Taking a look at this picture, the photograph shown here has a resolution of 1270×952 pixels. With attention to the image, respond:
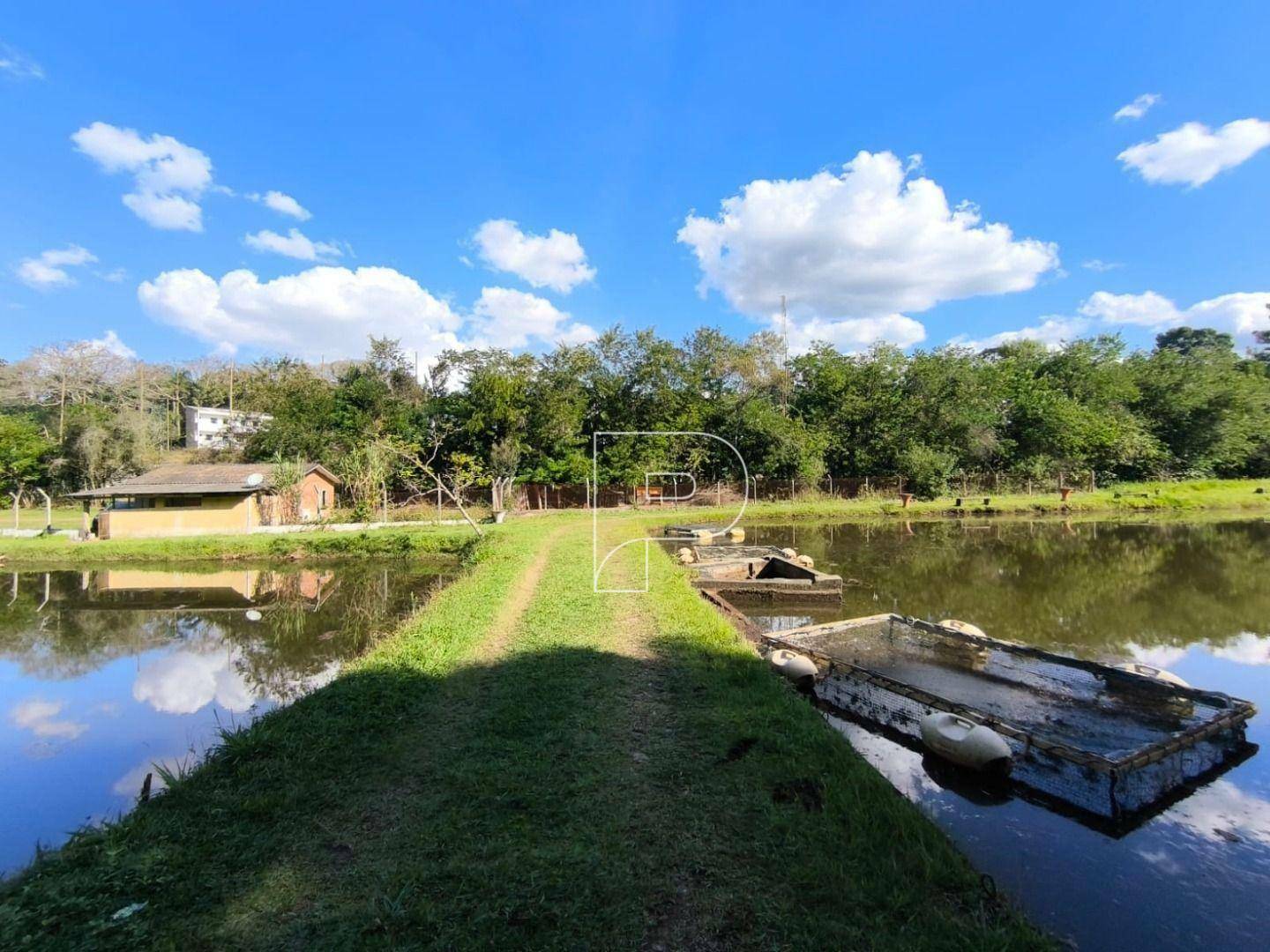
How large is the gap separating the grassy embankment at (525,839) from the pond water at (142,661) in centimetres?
216

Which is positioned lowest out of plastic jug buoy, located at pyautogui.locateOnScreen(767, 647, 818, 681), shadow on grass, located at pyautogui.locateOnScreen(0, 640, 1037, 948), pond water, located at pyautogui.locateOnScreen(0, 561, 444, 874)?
pond water, located at pyautogui.locateOnScreen(0, 561, 444, 874)

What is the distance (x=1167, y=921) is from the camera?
3.91m

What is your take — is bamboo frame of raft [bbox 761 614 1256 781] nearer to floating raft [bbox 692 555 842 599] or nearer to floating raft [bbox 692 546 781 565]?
floating raft [bbox 692 555 842 599]

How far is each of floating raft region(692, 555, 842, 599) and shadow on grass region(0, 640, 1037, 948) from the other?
7.30 meters

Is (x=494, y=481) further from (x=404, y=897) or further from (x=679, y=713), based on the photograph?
(x=404, y=897)

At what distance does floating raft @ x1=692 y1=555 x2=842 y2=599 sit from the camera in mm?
12766

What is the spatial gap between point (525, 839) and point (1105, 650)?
10.00 m

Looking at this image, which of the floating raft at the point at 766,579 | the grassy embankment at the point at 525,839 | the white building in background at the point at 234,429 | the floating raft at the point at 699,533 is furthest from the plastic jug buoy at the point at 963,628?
the white building in background at the point at 234,429

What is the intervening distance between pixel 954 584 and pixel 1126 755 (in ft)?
32.6

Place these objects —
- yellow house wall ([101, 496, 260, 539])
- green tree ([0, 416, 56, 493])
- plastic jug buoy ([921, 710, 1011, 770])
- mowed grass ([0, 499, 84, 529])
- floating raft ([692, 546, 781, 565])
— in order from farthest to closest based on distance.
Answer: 1. green tree ([0, 416, 56, 493])
2. mowed grass ([0, 499, 84, 529])
3. yellow house wall ([101, 496, 260, 539])
4. floating raft ([692, 546, 781, 565])
5. plastic jug buoy ([921, 710, 1011, 770])

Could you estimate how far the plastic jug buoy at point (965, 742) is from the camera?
548 centimetres

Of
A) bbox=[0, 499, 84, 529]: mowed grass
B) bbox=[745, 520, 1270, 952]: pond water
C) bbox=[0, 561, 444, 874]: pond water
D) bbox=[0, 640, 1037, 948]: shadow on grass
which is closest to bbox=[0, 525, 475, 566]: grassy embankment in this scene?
bbox=[0, 561, 444, 874]: pond water

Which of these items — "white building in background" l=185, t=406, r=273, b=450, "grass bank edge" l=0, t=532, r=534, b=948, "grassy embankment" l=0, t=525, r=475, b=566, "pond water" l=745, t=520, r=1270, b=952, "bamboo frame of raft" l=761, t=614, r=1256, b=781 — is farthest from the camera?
"white building in background" l=185, t=406, r=273, b=450

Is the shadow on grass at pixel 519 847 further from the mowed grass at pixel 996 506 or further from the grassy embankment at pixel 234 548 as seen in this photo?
the mowed grass at pixel 996 506
